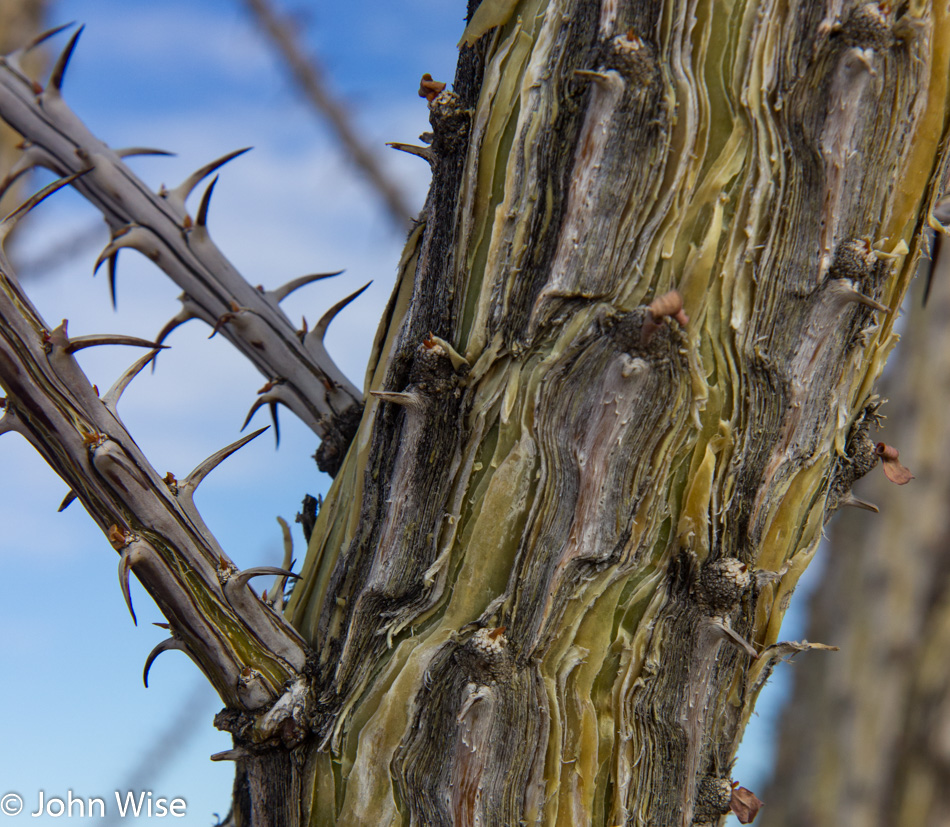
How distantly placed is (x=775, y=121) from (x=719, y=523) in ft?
1.02

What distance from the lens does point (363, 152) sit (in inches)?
66.2

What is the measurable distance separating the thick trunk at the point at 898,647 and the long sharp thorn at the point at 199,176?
167 cm

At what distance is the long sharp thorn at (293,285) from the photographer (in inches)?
36.0

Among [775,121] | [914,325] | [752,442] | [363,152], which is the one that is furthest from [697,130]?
[914,325]

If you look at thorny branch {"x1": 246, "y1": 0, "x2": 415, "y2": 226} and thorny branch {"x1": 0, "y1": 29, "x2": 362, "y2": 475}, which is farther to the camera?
thorny branch {"x1": 246, "y1": 0, "x2": 415, "y2": 226}

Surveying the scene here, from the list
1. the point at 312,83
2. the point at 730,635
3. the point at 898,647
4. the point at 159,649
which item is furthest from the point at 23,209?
the point at 898,647

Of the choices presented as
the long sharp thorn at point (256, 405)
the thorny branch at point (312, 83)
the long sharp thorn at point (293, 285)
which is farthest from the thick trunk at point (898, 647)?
the long sharp thorn at point (256, 405)

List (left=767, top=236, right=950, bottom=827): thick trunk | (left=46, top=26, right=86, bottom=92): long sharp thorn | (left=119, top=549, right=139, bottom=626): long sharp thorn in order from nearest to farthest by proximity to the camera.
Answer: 1. (left=119, top=549, right=139, bottom=626): long sharp thorn
2. (left=46, top=26, right=86, bottom=92): long sharp thorn
3. (left=767, top=236, right=950, bottom=827): thick trunk

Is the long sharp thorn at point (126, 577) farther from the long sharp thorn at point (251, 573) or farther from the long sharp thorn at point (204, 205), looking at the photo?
the long sharp thorn at point (204, 205)

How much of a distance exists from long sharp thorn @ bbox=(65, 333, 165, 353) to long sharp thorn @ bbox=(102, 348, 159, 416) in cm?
2

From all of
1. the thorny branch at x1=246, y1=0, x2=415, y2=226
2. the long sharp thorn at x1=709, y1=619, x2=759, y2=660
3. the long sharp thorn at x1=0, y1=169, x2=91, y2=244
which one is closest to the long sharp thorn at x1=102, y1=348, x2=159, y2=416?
the long sharp thorn at x1=0, y1=169, x2=91, y2=244

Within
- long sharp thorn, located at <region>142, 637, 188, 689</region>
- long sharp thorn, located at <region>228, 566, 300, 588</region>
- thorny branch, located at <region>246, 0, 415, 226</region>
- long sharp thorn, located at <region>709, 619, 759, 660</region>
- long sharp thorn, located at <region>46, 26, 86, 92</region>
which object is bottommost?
long sharp thorn, located at <region>709, 619, 759, 660</region>

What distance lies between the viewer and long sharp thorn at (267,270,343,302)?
92cm

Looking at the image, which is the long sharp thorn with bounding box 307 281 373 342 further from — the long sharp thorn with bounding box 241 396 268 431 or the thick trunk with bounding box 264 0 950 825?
the thick trunk with bounding box 264 0 950 825
